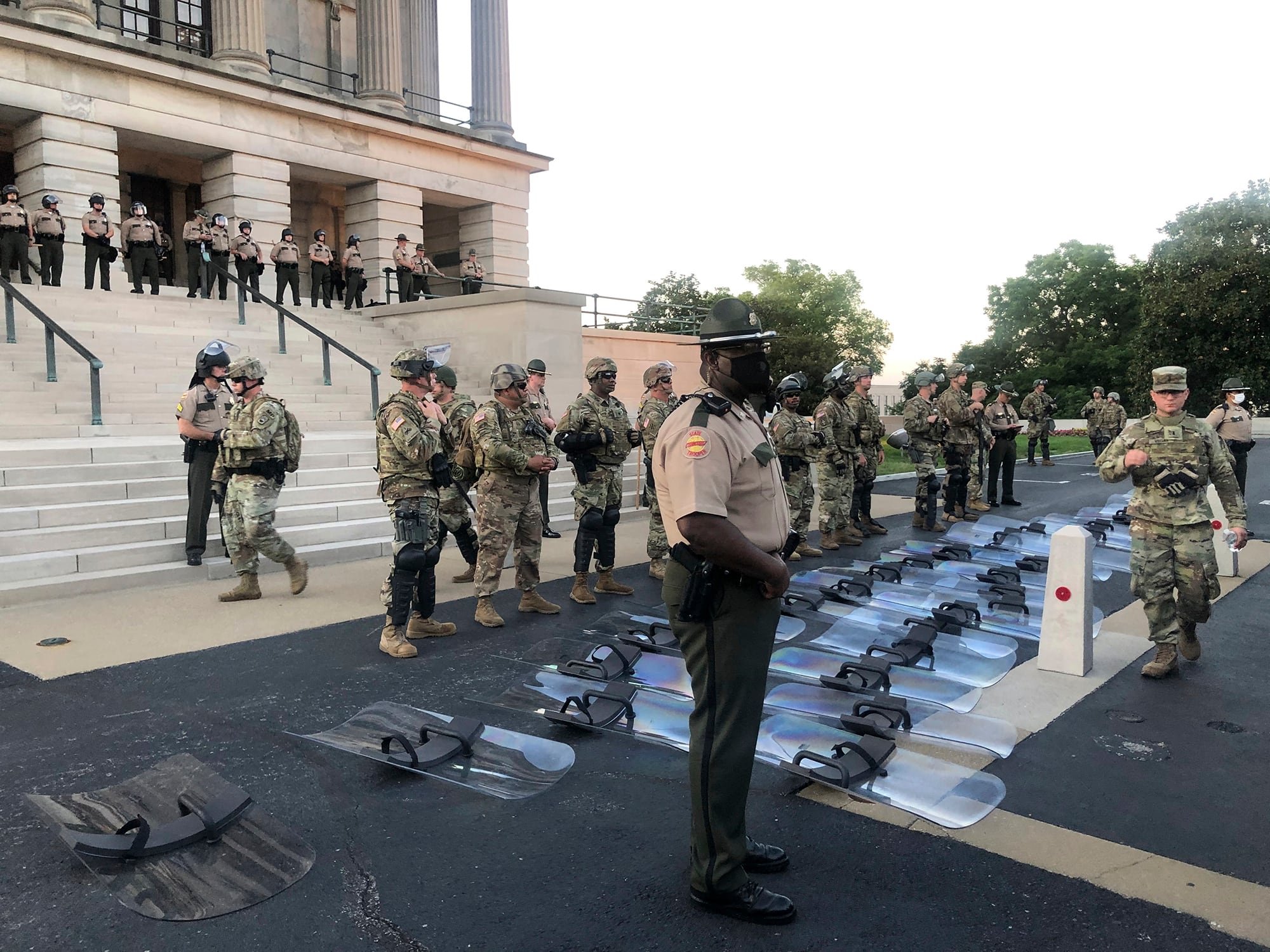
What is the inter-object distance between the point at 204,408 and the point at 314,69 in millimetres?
23395

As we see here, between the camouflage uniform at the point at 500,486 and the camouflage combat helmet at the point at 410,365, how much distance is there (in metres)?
0.78

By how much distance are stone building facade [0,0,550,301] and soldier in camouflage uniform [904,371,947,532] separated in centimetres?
1597

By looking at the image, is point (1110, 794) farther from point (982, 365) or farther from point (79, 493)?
point (982, 365)

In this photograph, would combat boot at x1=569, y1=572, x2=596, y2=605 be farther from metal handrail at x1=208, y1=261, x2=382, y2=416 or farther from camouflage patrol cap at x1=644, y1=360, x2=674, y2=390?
metal handrail at x1=208, y1=261, x2=382, y2=416

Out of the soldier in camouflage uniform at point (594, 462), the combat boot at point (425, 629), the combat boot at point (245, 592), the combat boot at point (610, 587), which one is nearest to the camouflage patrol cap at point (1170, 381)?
the soldier in camouflage uniform at point (594, 462)

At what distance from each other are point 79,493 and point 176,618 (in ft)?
9.94

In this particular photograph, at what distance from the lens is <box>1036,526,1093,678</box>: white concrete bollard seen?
20.4 feet

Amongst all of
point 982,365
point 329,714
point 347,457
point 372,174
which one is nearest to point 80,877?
point 329,714

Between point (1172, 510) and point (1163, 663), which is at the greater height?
point (1172, 510)

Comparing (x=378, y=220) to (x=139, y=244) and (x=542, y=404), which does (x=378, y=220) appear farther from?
(x=542, y=404)

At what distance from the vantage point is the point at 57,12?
66.3 feet

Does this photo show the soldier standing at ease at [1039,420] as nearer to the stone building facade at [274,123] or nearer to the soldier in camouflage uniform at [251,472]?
the stone building facade at [274,123]

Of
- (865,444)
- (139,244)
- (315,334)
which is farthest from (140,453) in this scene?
(139,244)

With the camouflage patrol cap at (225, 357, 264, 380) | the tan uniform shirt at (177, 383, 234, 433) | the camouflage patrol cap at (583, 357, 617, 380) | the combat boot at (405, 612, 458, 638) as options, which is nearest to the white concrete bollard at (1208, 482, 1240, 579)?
the camouflage patrol cap at (583, 357, 617, 380)
